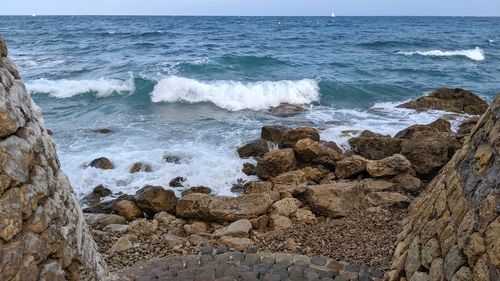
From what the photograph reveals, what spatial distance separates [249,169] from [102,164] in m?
3.29

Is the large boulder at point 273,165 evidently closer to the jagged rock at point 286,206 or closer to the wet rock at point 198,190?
the wet rock at point 198,190

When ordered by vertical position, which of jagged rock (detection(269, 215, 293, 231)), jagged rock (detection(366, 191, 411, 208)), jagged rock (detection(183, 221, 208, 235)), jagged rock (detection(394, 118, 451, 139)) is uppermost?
jagged rock (detection(394, 118, 451, 139))

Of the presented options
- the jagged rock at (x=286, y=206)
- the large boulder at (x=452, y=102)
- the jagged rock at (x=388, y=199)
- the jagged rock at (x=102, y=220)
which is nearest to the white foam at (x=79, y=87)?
the large boulder at (x=452, y=102)

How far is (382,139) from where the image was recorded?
1116cm

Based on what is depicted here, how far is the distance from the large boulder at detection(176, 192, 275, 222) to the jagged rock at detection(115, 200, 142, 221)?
2.72 feet

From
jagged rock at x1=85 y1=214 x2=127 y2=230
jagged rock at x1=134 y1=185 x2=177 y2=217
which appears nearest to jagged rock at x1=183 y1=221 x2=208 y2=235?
jagged rock at x1=134 y1=185 x2=177 y2=217

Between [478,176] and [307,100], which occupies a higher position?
[478,176]

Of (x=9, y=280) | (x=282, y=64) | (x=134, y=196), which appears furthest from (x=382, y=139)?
(x=282, y=64)

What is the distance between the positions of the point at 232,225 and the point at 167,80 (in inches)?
533

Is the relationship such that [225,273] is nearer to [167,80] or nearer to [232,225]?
[232,225]

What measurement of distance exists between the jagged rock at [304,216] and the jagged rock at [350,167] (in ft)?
7.25

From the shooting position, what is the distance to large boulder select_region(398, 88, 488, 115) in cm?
1561

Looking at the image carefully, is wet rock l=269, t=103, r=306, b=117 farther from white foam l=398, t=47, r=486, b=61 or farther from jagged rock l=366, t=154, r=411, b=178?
white foam l=398, t=47, r=486, b=61

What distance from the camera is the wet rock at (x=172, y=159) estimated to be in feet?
36.3
